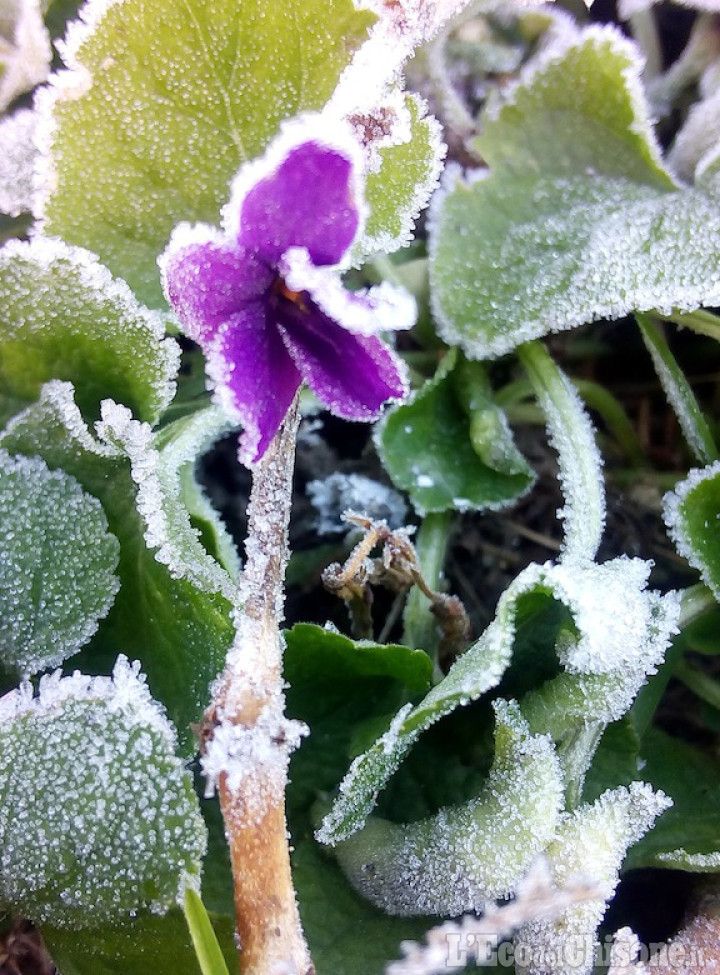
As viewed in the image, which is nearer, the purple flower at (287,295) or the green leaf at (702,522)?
the purple flower at (287,295)

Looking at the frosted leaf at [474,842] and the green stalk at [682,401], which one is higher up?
the green stalk at [682,401]

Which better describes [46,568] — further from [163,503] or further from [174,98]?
[174,98]

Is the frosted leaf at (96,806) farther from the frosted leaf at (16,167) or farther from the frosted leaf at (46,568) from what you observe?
the frosted leaf at (16,167)

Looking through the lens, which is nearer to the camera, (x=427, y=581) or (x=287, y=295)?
(x=287, y=295)

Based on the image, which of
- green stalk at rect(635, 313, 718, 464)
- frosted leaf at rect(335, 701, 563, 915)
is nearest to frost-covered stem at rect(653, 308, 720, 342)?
green stalk at rect(635, 313, 718, 464)

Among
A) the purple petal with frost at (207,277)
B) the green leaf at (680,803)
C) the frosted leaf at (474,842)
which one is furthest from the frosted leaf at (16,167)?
the green leaf at (680,803)

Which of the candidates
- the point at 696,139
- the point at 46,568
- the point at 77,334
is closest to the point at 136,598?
the point at 46,568
